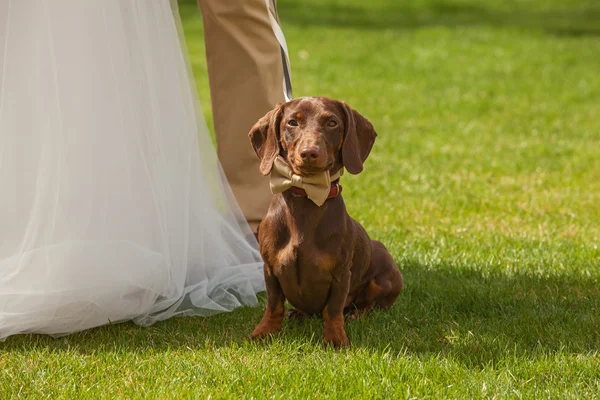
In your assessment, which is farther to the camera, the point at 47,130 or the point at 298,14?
the point at 298,14

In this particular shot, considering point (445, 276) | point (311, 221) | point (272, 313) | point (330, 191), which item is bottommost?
point (445, 276)

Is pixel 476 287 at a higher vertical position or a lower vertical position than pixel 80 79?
lower

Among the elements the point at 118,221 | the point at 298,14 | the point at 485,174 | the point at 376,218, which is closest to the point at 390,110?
the point at 485,174

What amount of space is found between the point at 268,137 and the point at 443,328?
1181 millimetres

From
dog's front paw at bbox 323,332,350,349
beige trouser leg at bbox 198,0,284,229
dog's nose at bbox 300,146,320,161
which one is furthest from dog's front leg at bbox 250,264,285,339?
beige trouser leg at bbox 198,0,284,229

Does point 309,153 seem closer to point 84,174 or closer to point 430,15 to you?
point 84,174

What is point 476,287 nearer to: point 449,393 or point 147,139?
point 449,393

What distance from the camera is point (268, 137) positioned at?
11.7 ft

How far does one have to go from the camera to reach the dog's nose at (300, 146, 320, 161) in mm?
3260

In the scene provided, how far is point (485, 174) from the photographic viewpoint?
23.5ft

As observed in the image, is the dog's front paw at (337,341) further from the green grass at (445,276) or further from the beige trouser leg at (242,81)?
the beige trouser leg at (242,81)

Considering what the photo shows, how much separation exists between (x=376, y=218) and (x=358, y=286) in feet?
6.48

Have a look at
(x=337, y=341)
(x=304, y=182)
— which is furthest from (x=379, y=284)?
(x=304, y=182)

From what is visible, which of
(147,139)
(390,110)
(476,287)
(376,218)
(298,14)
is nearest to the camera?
(147,139)
